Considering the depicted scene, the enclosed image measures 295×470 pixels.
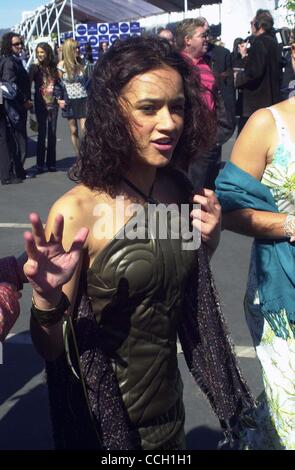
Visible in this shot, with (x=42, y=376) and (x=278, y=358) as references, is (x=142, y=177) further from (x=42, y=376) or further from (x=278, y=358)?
(x=42, y=376)

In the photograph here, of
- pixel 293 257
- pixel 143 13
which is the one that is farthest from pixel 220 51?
pixel 143 13

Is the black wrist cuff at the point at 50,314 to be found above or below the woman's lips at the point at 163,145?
below

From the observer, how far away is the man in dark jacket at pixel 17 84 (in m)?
8.81

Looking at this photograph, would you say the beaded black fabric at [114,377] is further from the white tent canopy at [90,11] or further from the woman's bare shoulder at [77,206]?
the white tent canopy at [90,11]

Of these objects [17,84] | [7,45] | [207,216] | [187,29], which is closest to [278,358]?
[207,216]

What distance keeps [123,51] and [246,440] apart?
1.34 metres

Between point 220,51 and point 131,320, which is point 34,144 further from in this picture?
point 131,320

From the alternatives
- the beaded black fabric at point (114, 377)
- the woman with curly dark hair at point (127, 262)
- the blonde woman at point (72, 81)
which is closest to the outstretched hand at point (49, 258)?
the woman with curly dark hair at point (127, 262)

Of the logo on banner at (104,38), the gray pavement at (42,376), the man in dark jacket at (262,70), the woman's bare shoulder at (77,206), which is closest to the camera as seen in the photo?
the woman's bare shoulder at (77,206)

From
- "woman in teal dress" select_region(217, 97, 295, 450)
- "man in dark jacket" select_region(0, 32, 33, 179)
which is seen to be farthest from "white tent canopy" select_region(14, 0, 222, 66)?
"woman in teal dress" select_region(217, 97, 295, 450)

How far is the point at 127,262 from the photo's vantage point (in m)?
1.67

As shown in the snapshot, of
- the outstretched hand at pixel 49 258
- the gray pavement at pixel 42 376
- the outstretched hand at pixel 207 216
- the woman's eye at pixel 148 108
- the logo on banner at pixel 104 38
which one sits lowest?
the logo on banner at pixel 104 38

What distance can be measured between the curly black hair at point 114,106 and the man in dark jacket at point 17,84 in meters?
7.39

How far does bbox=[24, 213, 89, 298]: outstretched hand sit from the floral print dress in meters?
0.90
